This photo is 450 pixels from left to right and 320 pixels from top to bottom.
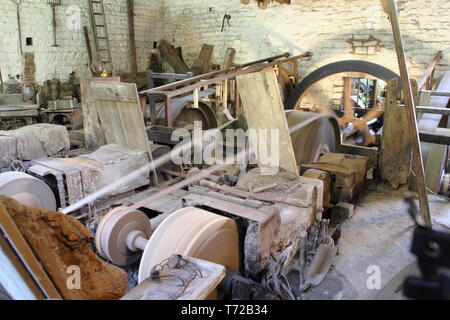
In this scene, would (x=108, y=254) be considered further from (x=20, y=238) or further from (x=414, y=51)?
(x=414, y=51)

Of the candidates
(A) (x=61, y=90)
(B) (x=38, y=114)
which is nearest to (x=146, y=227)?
(B) (x=38, y=114)

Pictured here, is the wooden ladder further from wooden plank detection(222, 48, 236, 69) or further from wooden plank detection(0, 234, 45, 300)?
wooden plank detection(0, 234, 45, 300)

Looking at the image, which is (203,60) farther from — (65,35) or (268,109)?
(268,109)

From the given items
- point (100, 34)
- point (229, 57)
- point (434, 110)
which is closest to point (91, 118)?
point (434, 110)

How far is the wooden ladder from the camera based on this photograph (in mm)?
9508

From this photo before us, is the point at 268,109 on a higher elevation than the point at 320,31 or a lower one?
lower

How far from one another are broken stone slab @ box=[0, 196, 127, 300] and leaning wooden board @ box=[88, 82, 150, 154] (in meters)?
2.87

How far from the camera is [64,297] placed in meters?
1.63

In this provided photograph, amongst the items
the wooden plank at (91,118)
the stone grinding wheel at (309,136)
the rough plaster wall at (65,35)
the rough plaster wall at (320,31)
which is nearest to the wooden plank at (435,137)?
the stone grinding wheel at (309,136)

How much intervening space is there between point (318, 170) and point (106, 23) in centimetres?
786

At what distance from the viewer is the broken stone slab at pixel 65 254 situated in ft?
5.42

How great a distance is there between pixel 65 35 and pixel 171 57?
2.72 meters

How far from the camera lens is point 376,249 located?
3.35 metres

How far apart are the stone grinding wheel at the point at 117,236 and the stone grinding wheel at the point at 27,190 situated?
115 centimetres
